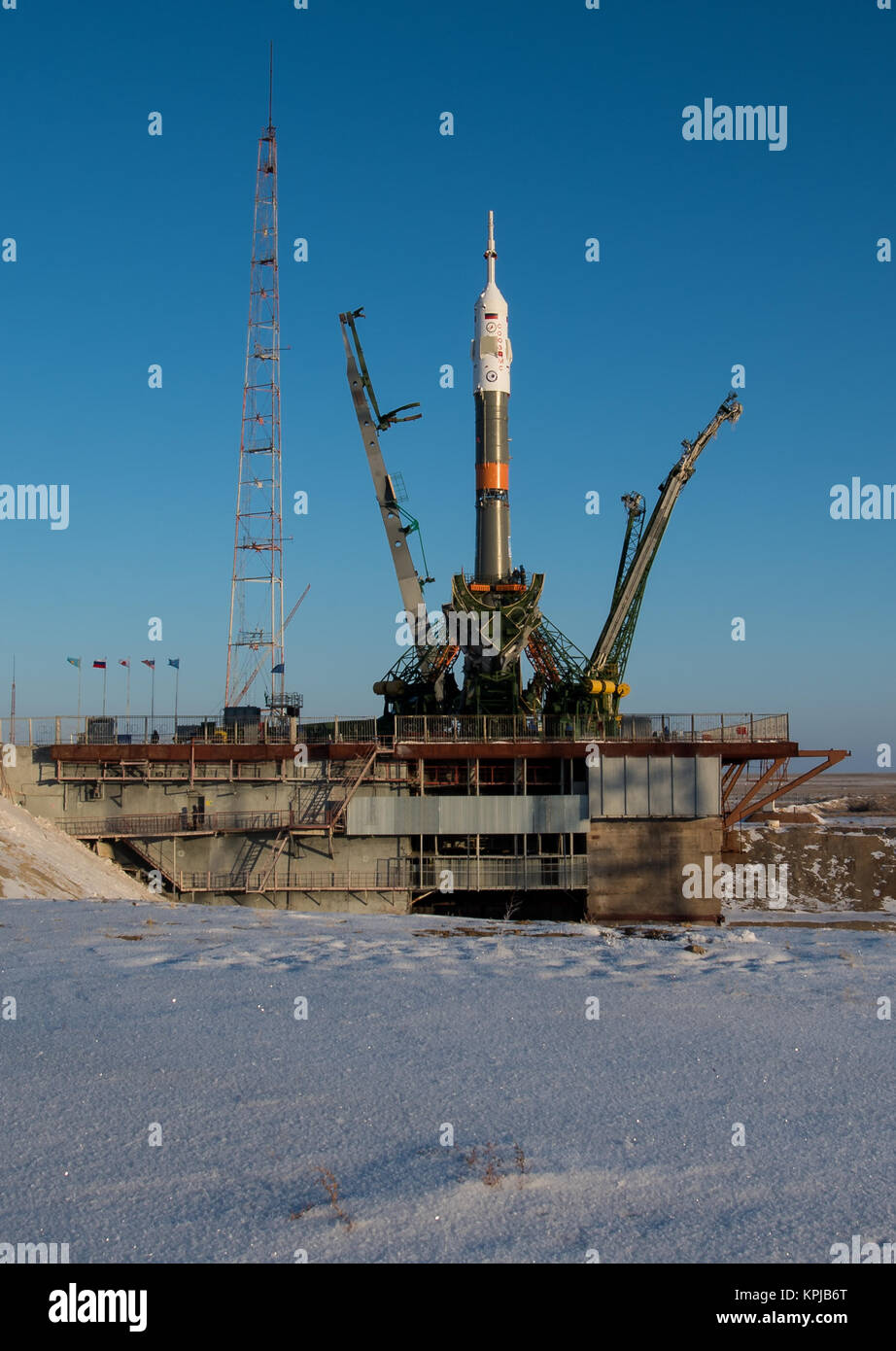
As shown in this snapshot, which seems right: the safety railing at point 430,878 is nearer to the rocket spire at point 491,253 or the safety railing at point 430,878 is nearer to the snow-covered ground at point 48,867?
the snow-covered ground at point 48,867

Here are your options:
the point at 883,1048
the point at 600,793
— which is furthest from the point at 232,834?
the point at 883,1048

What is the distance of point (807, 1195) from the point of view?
299 inches

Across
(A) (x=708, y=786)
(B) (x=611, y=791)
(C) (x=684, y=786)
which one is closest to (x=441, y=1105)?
(B) (x=611, y=791)

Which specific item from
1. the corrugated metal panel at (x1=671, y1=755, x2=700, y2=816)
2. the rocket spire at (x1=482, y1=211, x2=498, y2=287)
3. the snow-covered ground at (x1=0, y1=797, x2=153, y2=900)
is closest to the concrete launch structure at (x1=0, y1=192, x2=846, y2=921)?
the corrugated metal panel at (x1=671, y1=755, x2=700, y2=816)

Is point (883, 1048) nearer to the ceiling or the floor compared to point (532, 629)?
nearer to the floor

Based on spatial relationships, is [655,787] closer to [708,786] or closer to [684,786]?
[684,786]

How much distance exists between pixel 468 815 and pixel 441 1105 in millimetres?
35876

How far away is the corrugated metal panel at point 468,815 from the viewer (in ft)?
147

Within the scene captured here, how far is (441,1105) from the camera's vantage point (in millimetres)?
9219

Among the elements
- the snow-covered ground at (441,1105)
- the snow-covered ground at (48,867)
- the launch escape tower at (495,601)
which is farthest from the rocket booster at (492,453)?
the snow-covered ground at (441,1105)

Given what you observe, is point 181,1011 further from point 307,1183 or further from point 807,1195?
point 807,1195

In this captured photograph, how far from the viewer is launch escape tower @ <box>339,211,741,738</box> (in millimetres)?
53688
